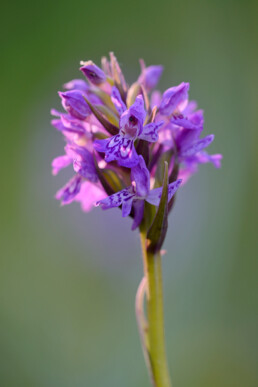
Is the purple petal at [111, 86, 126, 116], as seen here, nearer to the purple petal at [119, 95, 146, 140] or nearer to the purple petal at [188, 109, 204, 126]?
the purple petal at [119, 95, 146, 140]

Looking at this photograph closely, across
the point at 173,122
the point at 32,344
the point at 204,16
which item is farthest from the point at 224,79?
the point at 173,122

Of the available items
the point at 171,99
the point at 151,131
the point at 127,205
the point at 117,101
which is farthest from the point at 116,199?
the point at 171,99

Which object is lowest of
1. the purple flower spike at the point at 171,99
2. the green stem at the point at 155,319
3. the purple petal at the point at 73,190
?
the green stem at the point at 155,319

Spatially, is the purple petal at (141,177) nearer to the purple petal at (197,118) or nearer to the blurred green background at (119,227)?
the purple petal at (197,118)

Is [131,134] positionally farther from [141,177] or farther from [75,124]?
[75,124]

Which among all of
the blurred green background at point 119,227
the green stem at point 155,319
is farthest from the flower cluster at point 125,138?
the blurred green background at point 119,227

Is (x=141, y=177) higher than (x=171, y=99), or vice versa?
(x=171, y=99)
